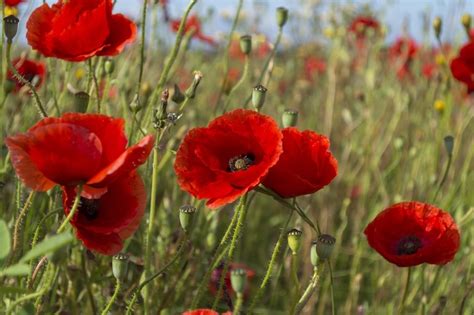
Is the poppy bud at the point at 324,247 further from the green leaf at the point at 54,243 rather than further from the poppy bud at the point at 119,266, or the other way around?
the green leaf at the point at 54,243

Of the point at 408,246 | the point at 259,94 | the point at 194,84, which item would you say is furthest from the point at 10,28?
the point at 408,246

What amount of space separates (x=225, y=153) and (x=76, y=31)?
1.04ft

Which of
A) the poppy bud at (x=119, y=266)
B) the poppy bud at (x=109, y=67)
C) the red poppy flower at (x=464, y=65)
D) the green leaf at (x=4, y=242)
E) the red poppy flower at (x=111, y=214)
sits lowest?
the poppy bud at (x=119, y=266)

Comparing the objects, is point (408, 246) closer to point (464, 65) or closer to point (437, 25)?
point (464, 65)

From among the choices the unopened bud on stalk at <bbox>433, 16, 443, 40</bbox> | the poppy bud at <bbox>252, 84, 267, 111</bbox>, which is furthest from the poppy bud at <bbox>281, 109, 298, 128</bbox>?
the unopened bud on stalk at <bbox>433, 16, 443, 40</bbox>

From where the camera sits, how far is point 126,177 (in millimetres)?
1025

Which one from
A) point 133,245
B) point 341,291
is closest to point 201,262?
point 133,245

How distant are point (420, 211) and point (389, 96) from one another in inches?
83.7

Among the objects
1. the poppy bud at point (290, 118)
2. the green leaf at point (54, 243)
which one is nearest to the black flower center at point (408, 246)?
the poppy bud at point (290, 118)

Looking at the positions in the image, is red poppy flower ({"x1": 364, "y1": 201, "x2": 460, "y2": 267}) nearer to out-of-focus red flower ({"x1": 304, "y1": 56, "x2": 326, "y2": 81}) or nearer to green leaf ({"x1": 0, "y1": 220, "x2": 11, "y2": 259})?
green leaf ({"x1": 0, "y1": 220, "x2": 11, "y2": 259})

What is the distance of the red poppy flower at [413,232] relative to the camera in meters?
1.25

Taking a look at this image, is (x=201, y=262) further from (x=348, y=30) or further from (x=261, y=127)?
(x=348, y=30)

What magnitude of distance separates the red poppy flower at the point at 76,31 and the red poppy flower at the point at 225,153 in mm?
264

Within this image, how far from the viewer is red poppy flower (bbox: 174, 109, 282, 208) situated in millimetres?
1039
